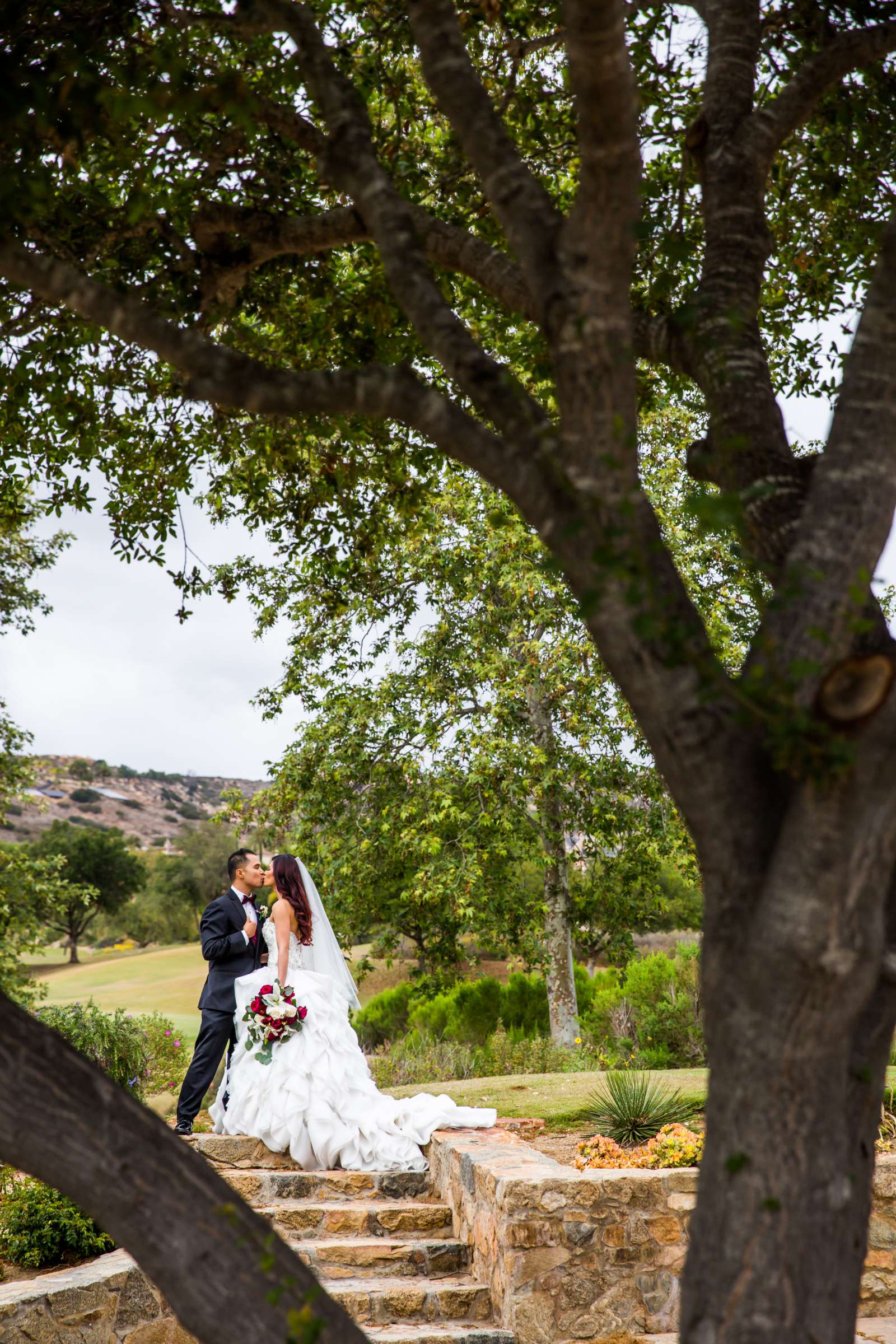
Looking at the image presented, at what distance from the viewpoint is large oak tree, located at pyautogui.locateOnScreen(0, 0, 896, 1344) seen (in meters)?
2.07

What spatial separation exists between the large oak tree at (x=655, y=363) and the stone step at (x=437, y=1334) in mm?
3955

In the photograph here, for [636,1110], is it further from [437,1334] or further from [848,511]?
[848,511]

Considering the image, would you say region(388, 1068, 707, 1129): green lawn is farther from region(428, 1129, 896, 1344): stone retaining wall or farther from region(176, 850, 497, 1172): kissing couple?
region(428, 1129, 896, 1344): stone retaining wall

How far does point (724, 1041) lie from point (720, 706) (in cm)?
71

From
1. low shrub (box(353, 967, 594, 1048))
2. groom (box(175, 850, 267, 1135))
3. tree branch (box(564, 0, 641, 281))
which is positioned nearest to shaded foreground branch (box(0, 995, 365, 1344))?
tree branch (box(564, 0, 641, 281))

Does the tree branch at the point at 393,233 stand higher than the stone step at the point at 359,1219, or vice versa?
the tree branch at the point at 393,233

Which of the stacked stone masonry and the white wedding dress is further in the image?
the white wedding dress

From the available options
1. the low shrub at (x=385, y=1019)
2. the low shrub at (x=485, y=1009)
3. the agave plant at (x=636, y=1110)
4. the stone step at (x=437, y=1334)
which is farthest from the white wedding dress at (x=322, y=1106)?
the low shrub at (x=385, y=1019)

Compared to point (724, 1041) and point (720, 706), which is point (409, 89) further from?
point (724, 1041)

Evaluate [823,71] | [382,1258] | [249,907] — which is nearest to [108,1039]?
[249,907]

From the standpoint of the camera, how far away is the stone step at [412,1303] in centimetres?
587

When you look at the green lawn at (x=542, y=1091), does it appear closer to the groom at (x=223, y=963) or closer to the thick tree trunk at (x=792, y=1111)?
the groom at (x=223, y=963)

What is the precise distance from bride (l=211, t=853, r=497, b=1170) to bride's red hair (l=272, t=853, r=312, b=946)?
7.1 inches

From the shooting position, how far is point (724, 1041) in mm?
2166
